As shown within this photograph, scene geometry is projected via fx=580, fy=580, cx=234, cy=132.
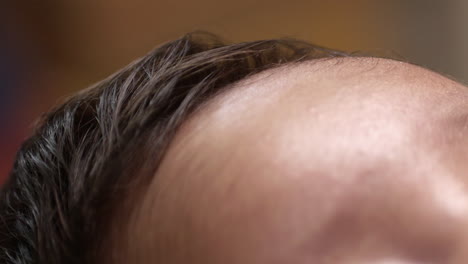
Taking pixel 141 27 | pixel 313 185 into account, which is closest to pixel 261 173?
pixel 313 185

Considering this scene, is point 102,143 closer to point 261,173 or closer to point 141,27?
point 261,173

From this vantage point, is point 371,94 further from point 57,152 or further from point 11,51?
point 11,51

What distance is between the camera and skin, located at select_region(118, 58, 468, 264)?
26 centimetres

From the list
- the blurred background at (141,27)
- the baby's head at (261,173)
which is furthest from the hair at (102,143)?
the blurred background at (141,27)

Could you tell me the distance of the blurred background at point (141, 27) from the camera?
3.37 feet

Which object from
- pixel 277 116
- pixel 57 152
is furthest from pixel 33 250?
pixel 277 116

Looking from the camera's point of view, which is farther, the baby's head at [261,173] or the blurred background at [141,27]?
the blurred background at [141,27]

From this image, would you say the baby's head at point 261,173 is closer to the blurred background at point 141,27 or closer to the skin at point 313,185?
the skin at point 313,185

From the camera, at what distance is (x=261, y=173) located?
269mm

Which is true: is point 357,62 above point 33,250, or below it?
above

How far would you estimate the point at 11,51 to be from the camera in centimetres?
105

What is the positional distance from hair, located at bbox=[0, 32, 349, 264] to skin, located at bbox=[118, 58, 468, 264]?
0.06 feet

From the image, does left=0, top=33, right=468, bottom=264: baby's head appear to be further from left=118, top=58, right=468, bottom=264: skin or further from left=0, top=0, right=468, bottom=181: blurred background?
left=0, top=0, right=468, bottom=181: blurred background

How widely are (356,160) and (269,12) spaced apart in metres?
0.81
